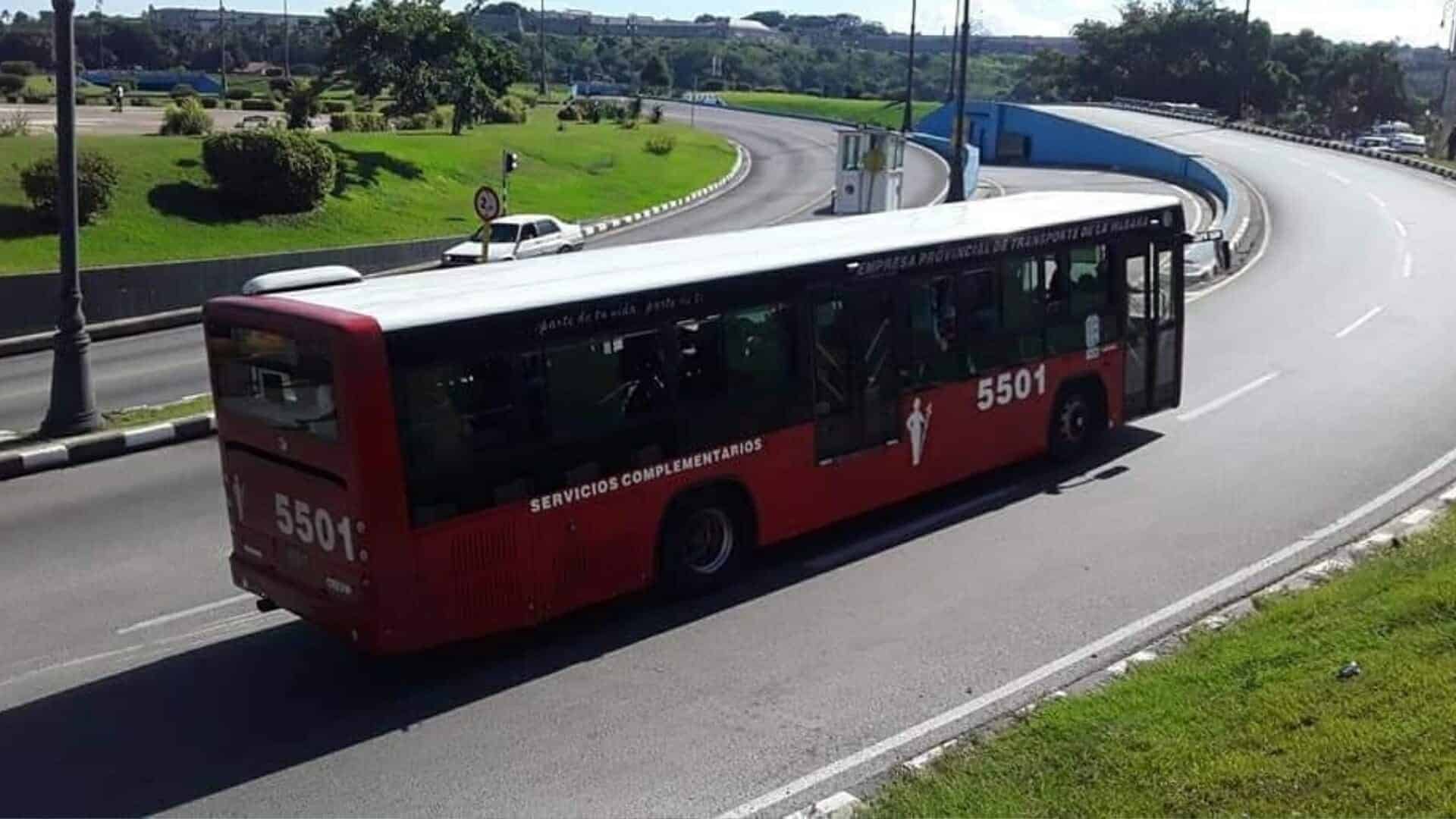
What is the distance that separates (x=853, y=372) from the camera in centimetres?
1216

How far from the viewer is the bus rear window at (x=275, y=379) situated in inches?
356

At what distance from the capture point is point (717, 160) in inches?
2366

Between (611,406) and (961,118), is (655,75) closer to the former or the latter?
(961,118)

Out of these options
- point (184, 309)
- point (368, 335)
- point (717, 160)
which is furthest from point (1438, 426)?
point (717, 160)

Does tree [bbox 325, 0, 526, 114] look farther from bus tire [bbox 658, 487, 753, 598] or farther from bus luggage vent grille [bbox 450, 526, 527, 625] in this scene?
bus luggage vent grille [bbox 450, 526, 527, 625]

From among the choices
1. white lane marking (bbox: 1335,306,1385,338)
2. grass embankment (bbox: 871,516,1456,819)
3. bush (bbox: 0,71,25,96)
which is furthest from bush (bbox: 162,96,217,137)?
grass embankment (bbox: 871,516,1456,819)

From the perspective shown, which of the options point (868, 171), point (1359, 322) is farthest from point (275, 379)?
point (868, 171)

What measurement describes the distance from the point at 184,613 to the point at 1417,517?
33.5ft

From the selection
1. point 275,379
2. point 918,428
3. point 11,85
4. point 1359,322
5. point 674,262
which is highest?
point 11,85

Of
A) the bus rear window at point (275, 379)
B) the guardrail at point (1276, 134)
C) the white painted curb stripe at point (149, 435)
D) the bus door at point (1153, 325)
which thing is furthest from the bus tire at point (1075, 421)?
the guardrail at point (1276, 134)

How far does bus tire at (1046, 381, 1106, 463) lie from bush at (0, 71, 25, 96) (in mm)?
58431

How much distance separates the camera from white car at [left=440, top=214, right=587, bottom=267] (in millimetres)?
30125

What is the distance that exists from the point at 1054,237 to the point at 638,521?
572 centimetres

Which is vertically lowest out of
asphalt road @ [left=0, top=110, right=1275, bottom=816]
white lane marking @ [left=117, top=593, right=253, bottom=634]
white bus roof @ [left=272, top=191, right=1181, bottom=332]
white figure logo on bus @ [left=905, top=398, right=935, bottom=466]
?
white lane marking @ [left=117, top=593, right=253, bottom=634]
